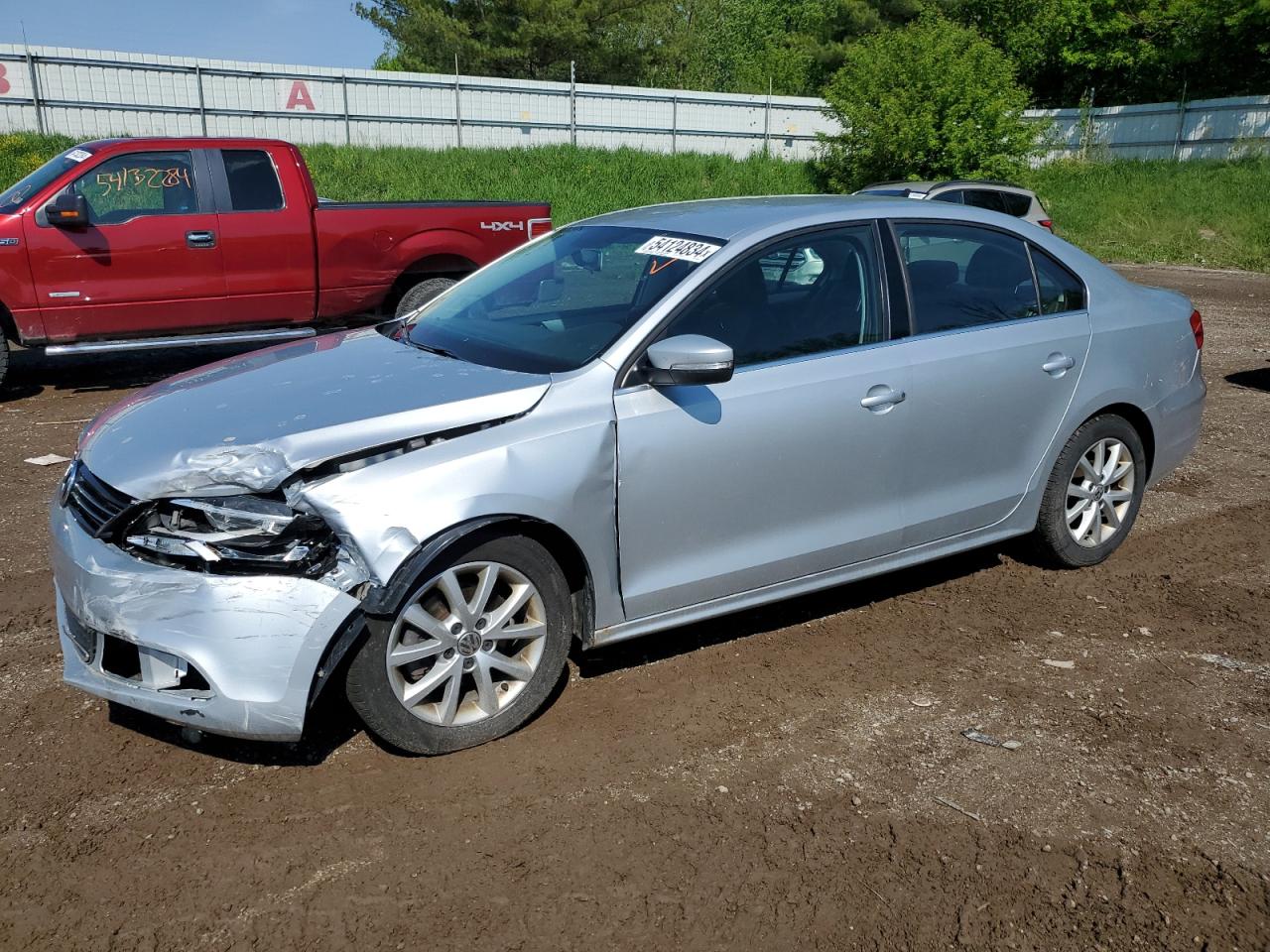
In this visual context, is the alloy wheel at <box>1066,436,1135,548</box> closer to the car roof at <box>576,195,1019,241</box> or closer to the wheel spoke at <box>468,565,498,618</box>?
the car roof at <box>576,195,1019,241</box>

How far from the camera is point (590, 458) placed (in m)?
3.61

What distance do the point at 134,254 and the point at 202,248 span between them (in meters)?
0.52

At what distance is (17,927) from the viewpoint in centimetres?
276

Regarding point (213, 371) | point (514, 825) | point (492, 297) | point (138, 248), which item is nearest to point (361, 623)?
point (514, 825)

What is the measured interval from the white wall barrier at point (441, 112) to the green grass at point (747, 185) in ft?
3.20

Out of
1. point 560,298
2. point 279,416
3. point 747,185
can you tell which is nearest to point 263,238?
point 560,298

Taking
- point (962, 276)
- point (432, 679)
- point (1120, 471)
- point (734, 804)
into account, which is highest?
point (962, 276)

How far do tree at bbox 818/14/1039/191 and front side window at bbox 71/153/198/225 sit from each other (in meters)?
19.0

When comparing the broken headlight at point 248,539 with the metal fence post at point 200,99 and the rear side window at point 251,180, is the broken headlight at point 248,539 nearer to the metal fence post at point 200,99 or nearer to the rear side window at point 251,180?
the rear side window at point 251,180

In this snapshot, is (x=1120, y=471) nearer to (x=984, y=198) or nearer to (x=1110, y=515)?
(x=1110, y=515)

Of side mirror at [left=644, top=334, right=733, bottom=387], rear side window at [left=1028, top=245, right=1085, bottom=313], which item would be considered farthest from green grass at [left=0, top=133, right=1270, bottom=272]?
side mirror at [left=644, top=334, right=733, bottom=387]

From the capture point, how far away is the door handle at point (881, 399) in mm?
4211

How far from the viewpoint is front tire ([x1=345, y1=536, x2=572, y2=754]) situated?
10.9 feet

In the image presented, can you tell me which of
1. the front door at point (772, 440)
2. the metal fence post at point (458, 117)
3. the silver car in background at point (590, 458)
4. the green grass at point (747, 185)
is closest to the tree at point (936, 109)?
the green grass at point (747, 185)
